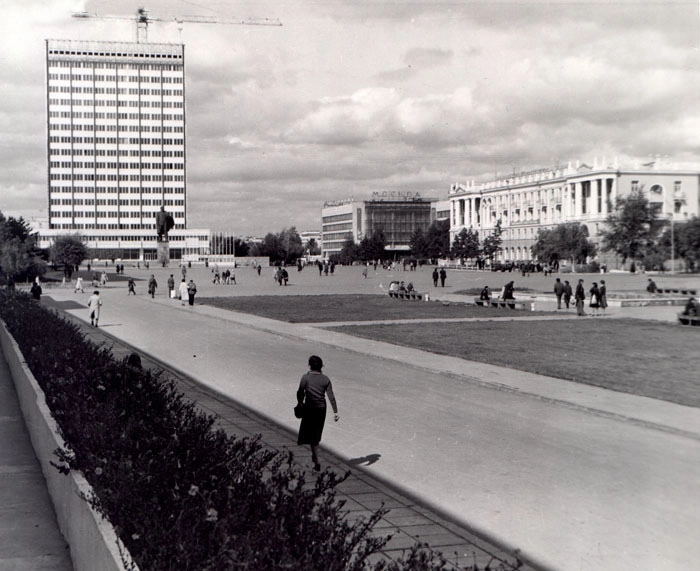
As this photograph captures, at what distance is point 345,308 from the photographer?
35312 mm

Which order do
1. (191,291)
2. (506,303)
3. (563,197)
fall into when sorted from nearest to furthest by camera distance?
(506,303) < (191,291) < (563,197)

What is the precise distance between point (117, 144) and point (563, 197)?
123075 millimetres


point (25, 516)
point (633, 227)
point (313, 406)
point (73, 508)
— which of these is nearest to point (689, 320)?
point (633, 227)

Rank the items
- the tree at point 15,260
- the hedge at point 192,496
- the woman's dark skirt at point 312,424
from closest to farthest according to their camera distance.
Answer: the hedge at point 192,496 < the woman's dark skirt at point 312,424 < the tree at point 15,260

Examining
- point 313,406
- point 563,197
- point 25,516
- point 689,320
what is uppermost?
point 563,197

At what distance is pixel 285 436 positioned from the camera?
1057 centimetres

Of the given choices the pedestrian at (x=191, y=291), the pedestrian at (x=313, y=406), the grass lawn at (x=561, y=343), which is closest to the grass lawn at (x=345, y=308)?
the grass lawn at (x=561, y=343)

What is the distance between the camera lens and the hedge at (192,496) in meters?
3.80

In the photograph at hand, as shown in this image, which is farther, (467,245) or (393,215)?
(393,215)

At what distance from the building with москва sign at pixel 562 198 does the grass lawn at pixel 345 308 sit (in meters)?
6.69

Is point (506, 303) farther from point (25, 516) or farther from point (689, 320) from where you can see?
point (25, 516)

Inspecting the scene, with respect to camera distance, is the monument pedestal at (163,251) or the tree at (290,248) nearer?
the monument pedestal at (163,251)

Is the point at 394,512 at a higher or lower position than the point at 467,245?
lower

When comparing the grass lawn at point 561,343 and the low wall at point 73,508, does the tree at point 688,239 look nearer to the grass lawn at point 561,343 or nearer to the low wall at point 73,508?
the grass lawn at point 561,343
